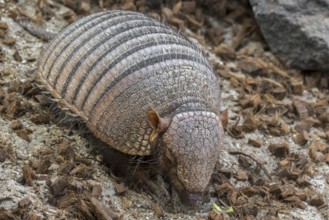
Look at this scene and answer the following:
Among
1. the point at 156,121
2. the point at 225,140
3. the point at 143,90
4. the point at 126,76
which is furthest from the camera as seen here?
the point at 225,140

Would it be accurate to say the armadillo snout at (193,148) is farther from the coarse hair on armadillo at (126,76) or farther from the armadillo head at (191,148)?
the coarse hair on armadillo at (126,76)

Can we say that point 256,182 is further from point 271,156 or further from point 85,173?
point 85,173

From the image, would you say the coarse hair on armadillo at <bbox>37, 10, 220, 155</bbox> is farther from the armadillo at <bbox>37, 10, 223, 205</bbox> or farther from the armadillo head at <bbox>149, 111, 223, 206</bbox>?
the armadillo head at <bbox>149, 111, 223, 206</bbox>

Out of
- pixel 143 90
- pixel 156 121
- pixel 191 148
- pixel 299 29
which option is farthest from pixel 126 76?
pixel 299 29

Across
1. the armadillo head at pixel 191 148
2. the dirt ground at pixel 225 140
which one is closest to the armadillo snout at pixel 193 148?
the armadillo head at pixel 191 148

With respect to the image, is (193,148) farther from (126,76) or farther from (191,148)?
(126,76)

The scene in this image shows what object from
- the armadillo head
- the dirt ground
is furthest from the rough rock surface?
the armadillo head

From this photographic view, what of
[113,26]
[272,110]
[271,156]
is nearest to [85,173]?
[113,26]

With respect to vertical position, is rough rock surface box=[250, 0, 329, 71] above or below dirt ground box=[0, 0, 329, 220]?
above
